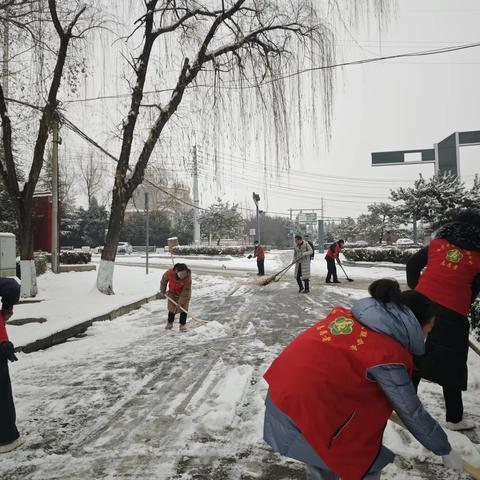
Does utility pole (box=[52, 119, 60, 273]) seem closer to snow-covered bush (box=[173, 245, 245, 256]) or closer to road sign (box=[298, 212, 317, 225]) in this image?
snow-covered bush (box=[173, 245, 245, 256])

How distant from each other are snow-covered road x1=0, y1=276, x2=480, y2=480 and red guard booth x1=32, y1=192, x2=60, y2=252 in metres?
13.0

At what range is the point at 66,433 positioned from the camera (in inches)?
128

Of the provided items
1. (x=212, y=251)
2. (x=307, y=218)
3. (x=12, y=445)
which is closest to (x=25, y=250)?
(x=12, y=445)

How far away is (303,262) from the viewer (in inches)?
471

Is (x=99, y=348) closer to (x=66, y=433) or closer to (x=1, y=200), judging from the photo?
(x=66, y=433)

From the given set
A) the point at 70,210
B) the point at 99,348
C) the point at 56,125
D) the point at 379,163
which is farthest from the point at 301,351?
the point at 70,210

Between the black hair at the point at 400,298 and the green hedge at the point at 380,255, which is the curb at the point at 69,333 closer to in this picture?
the black hair at the point at 400,298

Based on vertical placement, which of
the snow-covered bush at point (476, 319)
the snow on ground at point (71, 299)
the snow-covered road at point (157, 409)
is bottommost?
the snow-covered road at point (157, 409)

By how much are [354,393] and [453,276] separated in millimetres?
1783

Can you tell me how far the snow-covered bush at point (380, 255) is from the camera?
1864 cm

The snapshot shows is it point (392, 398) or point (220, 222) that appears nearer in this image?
point (392, 398)

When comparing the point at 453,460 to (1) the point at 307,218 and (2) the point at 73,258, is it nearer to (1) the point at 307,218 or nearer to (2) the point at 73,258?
(2) the point at 73,258

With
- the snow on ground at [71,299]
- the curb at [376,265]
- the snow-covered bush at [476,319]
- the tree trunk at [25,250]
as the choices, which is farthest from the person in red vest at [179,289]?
the curb at [376,265]

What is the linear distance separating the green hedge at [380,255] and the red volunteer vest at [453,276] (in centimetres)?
1581
